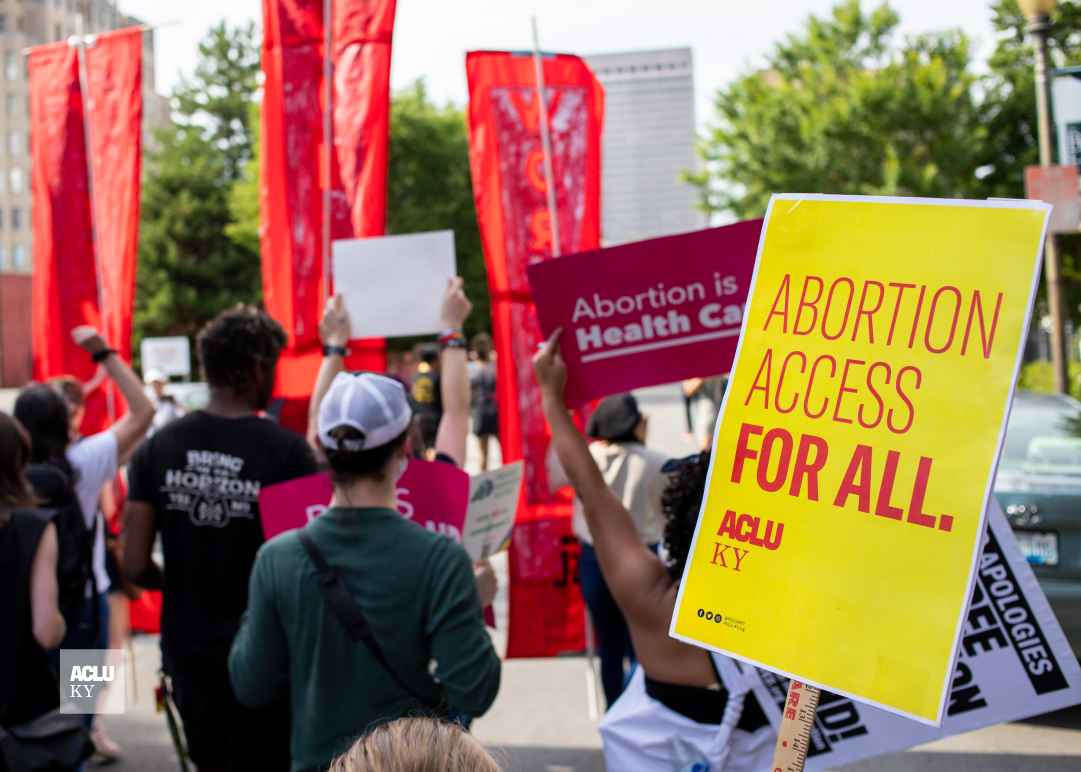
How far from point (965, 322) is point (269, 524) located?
75.9 inches

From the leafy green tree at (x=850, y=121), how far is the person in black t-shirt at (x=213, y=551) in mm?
19649

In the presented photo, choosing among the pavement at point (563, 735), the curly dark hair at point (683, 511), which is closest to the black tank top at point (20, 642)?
the curly dark hair at point (683, 511)

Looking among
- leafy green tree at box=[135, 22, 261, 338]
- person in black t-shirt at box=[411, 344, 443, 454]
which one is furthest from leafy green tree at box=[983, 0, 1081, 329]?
leafy green tree at box=[135, 22, 261, 338]

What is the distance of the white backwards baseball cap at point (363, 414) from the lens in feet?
8.04

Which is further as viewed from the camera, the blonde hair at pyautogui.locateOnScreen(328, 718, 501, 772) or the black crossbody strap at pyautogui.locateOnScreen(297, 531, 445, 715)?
the black crossbody strap at pyautogui.locateOnScreen(297, 531, 445, 715)

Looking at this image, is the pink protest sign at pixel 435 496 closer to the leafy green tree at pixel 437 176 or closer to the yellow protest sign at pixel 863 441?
the yellow protest sign at pixel 863 441

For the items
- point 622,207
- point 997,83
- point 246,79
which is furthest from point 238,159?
point 622,207

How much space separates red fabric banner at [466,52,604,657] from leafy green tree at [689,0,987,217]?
1699 centimetres

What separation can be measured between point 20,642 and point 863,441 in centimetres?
238

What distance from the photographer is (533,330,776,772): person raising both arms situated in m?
2.32

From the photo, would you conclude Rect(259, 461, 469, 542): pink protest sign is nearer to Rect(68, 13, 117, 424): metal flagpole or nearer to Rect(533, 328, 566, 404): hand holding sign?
Rect(533, 328, 566, 404): hand holding sign

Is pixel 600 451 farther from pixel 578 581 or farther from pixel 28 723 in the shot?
pixel 28 723

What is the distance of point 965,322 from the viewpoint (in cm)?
158

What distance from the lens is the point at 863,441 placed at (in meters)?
1.63
